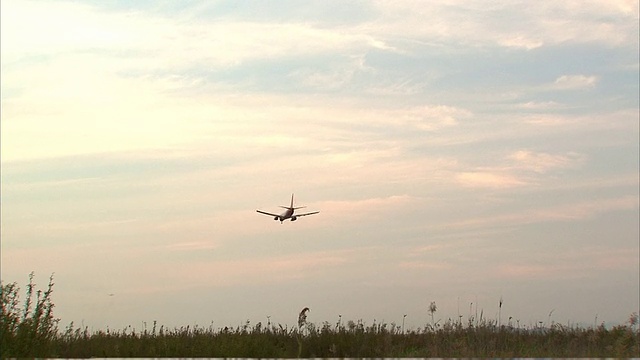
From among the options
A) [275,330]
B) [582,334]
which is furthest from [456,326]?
[275,330]

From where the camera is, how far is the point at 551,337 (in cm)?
2283

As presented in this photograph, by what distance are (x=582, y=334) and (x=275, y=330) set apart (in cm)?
777

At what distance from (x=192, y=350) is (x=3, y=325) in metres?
5.52

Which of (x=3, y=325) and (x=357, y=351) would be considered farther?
(x=357, y=351)

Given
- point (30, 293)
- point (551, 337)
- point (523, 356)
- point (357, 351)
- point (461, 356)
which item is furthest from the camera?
point (551, 337)

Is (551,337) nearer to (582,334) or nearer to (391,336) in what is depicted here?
(582,334)

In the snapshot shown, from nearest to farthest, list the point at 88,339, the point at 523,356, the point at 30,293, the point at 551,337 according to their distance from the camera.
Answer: the point at 30,293 → the point at 523,356 → the point at 551,337 → the point at 88,339

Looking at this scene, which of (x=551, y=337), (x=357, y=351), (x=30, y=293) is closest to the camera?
(x=30, y=293)

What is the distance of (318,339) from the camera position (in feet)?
74.4

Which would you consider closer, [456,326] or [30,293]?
[30,293]

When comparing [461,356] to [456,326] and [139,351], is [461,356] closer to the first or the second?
[456,326]

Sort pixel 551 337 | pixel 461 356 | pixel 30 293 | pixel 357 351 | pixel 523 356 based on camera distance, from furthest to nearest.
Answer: pixel 551 337, pixel 357 351, pixel 523 356, pixel 30 293, pixel 461 356

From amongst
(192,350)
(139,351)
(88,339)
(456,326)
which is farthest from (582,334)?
(88,339)

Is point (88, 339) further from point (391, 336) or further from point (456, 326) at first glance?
point (456, 326)
